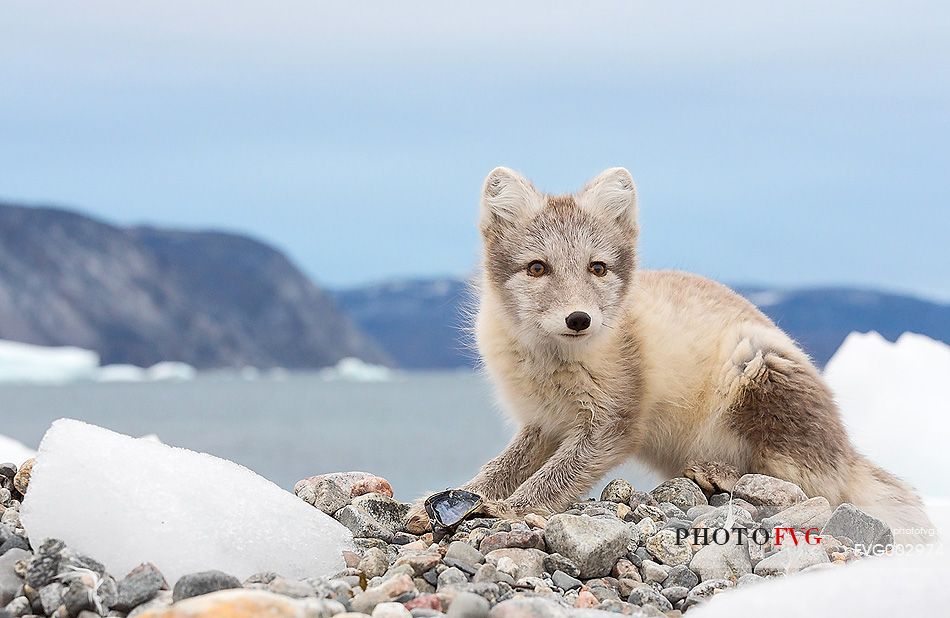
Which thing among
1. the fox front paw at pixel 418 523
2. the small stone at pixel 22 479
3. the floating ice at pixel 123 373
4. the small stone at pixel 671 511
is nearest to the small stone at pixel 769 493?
the small stone at pixel 671 511

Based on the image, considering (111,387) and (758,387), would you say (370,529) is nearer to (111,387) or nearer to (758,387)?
(758,387)

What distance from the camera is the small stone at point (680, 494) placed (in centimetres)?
536

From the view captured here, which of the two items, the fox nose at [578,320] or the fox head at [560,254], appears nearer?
the fox nose at [578,320]

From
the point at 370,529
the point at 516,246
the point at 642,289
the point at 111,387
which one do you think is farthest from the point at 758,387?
the point at 111,387

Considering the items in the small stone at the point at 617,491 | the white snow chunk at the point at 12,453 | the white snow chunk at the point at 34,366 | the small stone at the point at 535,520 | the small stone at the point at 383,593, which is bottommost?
the small stone at the point at 383,593

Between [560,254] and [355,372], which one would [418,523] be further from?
[355,372]

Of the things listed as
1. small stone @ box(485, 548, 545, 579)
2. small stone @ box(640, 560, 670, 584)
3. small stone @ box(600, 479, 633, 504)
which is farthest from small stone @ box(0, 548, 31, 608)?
small stone @ box(600, 479, 633, 504)

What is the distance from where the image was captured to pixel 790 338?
6.09 meters

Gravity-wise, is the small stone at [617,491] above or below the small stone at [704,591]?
above

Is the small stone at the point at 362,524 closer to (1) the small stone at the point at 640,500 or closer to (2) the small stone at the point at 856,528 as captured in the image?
(1) the small stone at the point at 640,500

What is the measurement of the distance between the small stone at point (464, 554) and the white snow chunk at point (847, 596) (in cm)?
122

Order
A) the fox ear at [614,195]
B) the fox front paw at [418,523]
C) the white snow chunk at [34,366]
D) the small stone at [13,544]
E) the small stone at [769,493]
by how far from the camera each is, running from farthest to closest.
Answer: the white snow chunk at [34,366], the fox ear at [614,195], the small stone at [769,493], the fox front paw at [418,523], the small stone at [13,544]

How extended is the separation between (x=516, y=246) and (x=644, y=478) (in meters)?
1.94

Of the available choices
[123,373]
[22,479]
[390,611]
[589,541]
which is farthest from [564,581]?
[123,373]
